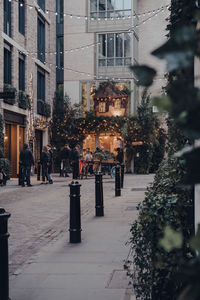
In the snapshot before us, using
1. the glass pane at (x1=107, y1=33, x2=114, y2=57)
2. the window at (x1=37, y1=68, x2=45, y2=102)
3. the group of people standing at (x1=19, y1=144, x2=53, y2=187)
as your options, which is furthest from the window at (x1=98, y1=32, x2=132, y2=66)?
the group of people standing at (x1=19, y1=144, x2=53, y2=187)

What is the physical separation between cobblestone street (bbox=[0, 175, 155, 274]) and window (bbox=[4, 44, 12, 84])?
7606 millimetres

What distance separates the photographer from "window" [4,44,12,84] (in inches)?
864

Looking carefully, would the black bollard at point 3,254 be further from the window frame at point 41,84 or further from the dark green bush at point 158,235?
the window frame at point 41,84

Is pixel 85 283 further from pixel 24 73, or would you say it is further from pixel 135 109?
pixel 135 109

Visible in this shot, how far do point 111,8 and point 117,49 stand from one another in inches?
111

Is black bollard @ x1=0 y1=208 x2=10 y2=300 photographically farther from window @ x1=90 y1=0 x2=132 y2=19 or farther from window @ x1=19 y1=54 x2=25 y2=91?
window @ x1=90 y1=0 x2=132 y2=19

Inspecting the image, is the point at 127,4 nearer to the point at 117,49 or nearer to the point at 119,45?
the point at 119,45

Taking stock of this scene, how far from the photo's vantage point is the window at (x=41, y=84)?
27.7m

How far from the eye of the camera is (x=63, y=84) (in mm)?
32312

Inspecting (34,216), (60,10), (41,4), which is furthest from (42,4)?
(34,216)

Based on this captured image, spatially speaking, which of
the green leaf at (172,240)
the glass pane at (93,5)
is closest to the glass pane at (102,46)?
the glass pane at (93,5)

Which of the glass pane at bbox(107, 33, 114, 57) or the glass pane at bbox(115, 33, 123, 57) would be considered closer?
the glass pane at bbox(115, 33, 123, 57)

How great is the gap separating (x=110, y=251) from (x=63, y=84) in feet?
88.6

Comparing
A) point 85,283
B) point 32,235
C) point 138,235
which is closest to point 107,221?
point 32,235
